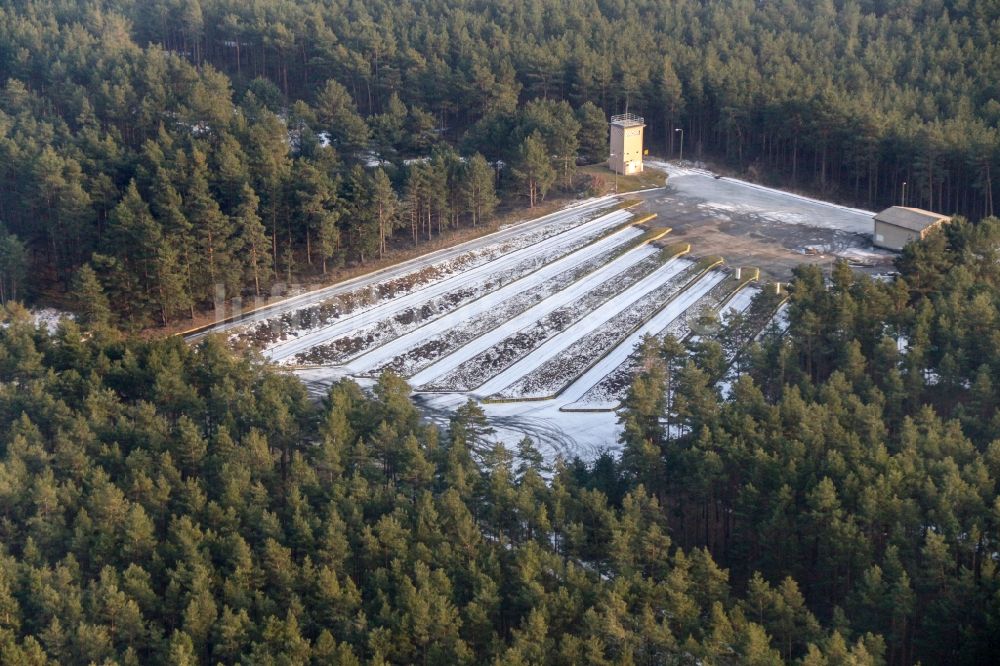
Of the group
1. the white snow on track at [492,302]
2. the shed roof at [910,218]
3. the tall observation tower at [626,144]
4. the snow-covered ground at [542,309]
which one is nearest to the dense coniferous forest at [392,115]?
the tall observation tower at [626,144]

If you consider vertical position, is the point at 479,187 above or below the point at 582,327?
above

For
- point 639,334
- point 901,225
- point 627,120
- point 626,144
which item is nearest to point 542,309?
point 639,334

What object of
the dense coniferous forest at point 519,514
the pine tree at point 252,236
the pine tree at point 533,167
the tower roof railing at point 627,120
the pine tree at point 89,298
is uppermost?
the tower roof railing at point 627,120

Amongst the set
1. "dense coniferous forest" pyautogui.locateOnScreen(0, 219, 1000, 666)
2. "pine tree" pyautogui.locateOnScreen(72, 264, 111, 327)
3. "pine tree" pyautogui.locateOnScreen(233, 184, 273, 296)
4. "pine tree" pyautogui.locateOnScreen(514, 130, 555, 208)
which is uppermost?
"pine tree" pyautogui.locateOnScreen(514, 130, 555, 208)

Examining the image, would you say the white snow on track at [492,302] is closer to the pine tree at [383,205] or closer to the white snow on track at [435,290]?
the white snow on track at [435,290]

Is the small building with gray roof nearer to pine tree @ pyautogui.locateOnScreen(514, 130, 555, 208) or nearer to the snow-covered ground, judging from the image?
the snow-covered ground

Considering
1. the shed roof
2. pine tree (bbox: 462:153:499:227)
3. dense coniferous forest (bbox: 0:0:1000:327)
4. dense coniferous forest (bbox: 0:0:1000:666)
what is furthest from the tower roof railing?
the shed roof

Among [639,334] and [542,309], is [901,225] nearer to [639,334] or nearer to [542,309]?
[639,334]

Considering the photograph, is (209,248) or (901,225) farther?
(901,225)
